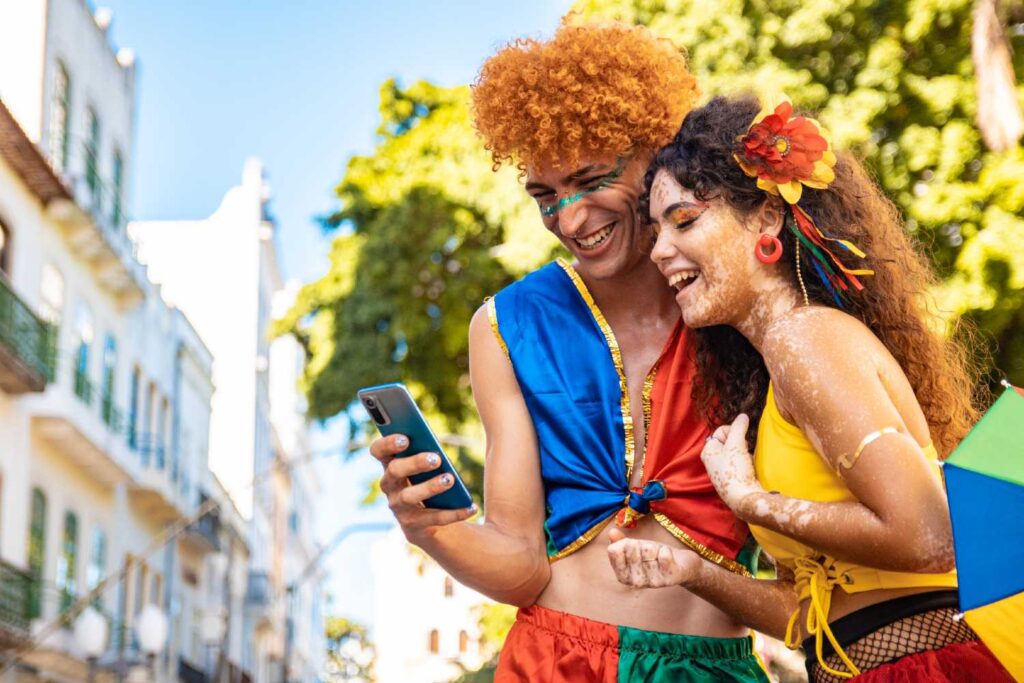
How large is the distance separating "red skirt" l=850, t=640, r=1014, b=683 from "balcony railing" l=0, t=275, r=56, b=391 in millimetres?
20290

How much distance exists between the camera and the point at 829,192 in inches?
150

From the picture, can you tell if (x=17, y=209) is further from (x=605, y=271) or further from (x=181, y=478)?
(x=605, y=271)

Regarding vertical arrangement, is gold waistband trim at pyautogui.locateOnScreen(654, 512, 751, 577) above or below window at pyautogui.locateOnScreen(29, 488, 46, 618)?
below

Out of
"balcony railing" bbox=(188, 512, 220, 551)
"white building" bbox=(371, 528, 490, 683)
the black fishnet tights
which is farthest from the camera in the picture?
"white building" bbox=(371, 528, 490, 683)

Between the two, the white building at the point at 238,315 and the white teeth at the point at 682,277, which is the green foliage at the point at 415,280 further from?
the white building at the point at 238,315

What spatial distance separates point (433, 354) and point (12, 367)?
7437mm

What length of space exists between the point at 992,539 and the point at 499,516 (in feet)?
5.11

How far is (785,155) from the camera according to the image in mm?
3703

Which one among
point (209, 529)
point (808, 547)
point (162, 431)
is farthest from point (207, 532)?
point (808, 547)

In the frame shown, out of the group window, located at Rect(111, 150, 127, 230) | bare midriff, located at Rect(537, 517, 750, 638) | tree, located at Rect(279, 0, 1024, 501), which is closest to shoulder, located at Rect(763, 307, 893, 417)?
bare midriff, located at Rect(537, 517, 750, 638)

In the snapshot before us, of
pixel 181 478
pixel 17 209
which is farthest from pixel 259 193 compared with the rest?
pixel 17 209

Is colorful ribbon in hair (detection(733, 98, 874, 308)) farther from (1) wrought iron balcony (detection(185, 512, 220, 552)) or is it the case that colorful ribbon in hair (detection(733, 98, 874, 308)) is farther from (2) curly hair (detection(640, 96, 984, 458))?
(1) wrought iron balcony (detection(185, 512, 220, 552))

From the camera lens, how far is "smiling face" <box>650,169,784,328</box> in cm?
370

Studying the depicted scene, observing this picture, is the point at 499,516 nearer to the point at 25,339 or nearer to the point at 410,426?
the point at 410,426
